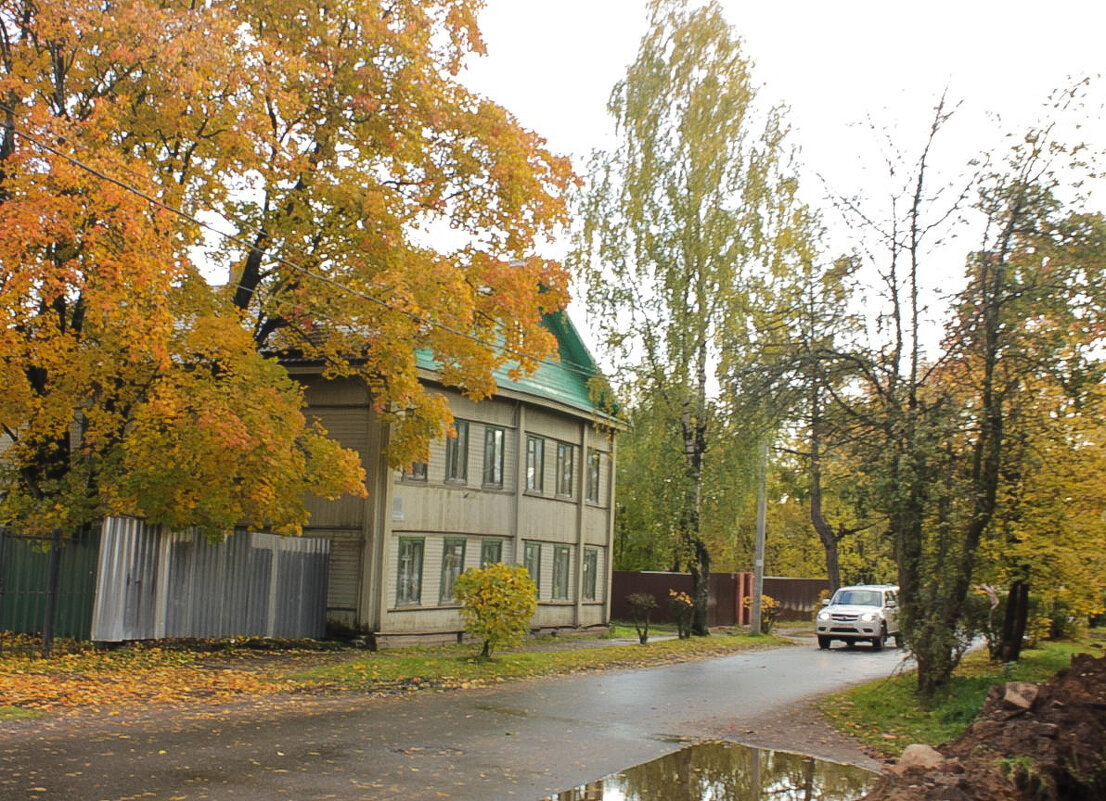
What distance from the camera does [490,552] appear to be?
27422mm

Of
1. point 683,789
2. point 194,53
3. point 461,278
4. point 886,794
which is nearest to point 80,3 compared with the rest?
point 194,53

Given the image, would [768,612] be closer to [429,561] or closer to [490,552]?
[490,552]

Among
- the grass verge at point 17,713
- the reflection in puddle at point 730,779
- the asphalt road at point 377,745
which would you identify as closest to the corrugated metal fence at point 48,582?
the grass verge at point 17,713

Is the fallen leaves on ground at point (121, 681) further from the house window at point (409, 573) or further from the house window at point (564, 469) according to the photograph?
the house window at point (564, 469)

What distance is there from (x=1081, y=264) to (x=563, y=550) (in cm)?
1929

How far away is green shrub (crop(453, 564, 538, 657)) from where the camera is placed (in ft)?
65.8

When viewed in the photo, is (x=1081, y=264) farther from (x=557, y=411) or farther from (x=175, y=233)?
(x=557, y=411)

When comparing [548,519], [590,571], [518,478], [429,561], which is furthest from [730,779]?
[590,571]

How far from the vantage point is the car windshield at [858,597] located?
105ft

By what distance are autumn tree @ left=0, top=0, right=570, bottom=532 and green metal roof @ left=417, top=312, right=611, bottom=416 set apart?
23.7 feet

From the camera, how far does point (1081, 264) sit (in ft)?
45.4

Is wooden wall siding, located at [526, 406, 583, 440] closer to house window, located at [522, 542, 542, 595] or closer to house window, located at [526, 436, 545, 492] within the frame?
house window, located at [526, 436, 545, 492]

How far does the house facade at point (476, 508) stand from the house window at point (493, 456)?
4cm

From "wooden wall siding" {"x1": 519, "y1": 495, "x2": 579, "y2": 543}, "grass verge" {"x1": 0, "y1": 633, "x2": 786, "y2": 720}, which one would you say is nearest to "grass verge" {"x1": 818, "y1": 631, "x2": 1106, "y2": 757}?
"grass verge" {"x1": 0, "y1": 633, "x2": 786, "y2": 720}
